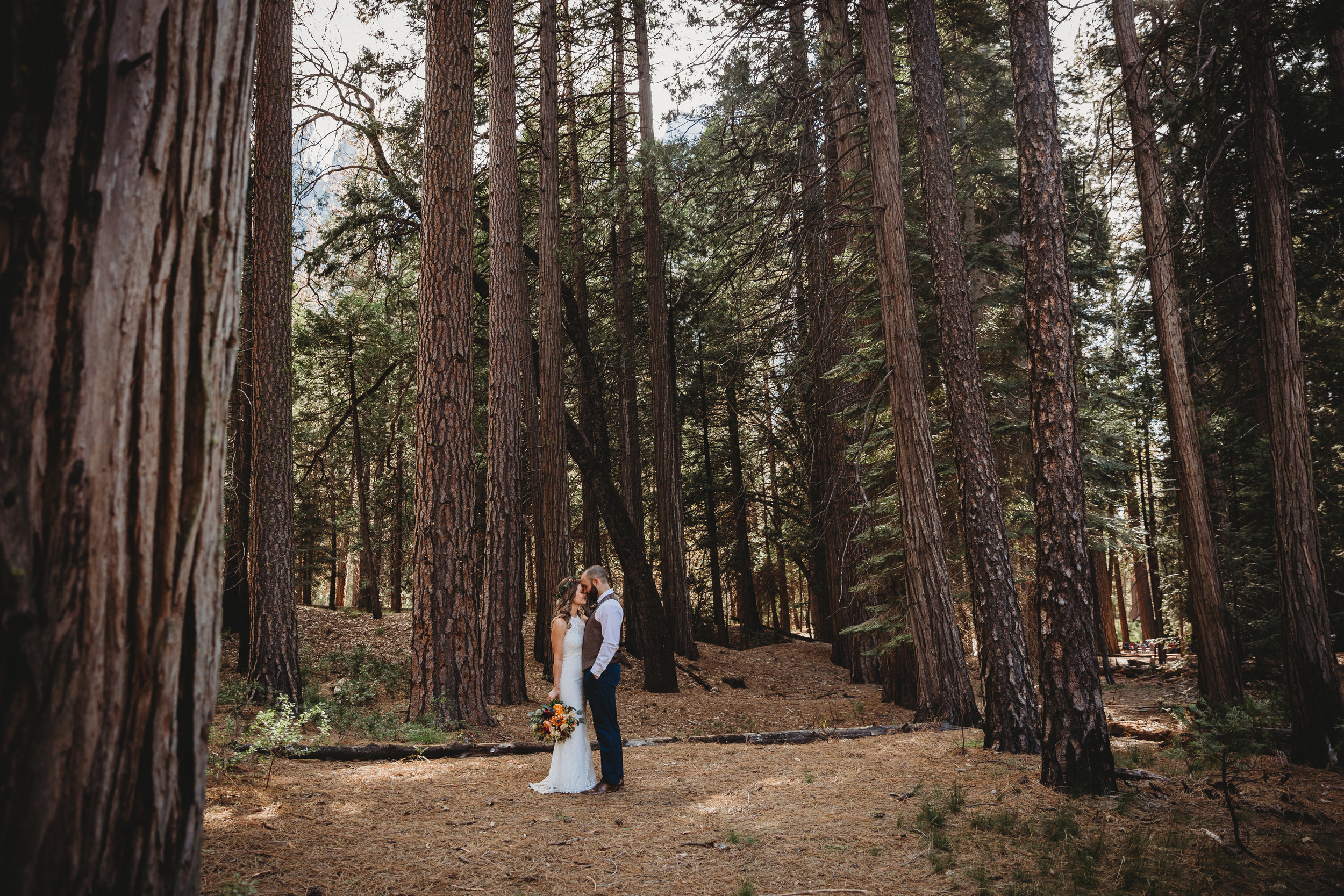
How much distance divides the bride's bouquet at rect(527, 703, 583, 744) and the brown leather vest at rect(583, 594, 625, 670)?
0.40m

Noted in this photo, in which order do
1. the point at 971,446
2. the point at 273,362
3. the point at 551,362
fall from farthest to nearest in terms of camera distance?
the point at 551,362, the point at 273,362, the point at 971,446

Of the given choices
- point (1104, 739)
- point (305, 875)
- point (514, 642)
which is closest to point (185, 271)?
point (305, 875)

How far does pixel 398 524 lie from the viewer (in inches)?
824

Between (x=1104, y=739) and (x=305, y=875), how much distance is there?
18.5 ft

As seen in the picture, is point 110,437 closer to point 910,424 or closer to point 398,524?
point 910,424

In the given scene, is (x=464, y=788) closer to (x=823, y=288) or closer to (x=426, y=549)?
(x=426, y=549)

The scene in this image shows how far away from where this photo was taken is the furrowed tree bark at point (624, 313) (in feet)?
52.7

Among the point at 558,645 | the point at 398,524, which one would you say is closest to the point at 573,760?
the point at 558,645

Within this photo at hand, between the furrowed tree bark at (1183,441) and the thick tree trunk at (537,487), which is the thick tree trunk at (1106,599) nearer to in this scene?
the furrowed tree bark at (1183,441)

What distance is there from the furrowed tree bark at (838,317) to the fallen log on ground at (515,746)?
6.17ft

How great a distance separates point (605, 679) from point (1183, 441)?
31.9ft

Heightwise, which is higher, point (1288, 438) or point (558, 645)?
point (1288, 438)

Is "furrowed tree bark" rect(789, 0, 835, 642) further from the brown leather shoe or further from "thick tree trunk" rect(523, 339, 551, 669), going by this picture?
the brown leather shoe

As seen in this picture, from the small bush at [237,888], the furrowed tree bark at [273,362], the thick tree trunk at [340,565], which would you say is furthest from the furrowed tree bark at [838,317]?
the thick tree trunk at [340,565]
